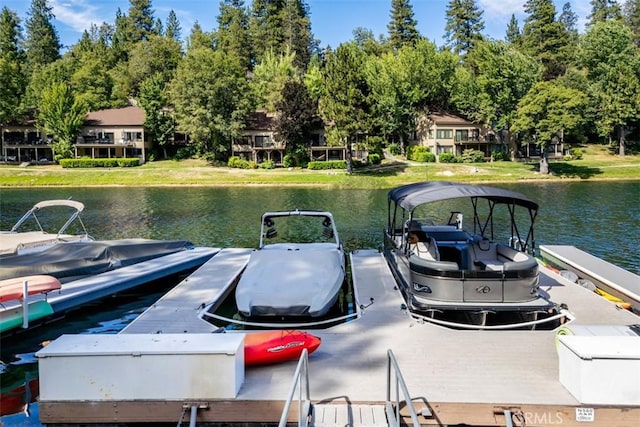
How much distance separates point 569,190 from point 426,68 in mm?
38008

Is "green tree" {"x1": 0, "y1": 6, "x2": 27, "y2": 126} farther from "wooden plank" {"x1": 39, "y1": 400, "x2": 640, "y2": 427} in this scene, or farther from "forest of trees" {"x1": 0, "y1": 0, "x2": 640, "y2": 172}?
"wooden plank" {"x1": 39, "y1": 400, "x2": 640, "y2": 427}

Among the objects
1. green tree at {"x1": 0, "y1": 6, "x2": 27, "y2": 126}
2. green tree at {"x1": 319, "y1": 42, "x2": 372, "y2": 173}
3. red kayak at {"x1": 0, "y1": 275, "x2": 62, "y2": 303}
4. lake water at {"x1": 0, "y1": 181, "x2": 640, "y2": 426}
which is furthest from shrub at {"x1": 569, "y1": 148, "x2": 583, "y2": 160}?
green tree at {"x1": 0, "y1": 6, "x2": 27, "y2": 126}

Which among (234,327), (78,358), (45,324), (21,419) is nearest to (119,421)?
(78,358)

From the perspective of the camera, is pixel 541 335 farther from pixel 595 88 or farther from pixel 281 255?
pixel 595 88

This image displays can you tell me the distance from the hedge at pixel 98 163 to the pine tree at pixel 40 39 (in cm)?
5497

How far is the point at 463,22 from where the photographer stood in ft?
351

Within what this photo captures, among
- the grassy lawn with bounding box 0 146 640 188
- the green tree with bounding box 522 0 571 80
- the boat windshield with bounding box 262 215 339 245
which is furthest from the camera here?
the green tree with bounding box 522 0 571 80

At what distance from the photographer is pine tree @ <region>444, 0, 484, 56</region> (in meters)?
106

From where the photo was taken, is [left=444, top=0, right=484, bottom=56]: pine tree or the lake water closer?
the lake water

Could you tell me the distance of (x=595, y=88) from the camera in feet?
264

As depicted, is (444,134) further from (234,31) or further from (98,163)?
(234,31)

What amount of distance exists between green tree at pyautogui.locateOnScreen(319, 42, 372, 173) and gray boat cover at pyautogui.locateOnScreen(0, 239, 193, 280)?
49773 millimetres

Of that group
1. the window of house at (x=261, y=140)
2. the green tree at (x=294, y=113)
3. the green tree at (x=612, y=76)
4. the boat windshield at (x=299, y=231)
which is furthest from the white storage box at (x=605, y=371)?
the green tree at (x=612, y=76)

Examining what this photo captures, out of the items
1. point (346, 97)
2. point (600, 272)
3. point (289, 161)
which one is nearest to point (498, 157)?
point (346, 97)
